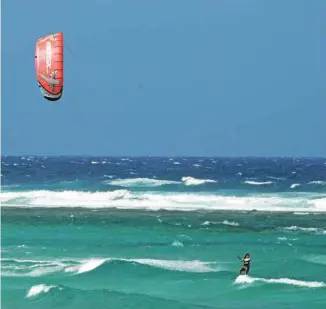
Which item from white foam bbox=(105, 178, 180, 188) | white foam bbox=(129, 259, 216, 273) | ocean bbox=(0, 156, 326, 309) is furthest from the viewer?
white foam bbox=(105, 178, 180, 188)

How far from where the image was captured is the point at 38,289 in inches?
679

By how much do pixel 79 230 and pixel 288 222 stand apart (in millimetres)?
7707

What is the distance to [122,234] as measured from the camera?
26766mm

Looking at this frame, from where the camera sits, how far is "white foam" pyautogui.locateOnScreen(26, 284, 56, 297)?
17062 mm

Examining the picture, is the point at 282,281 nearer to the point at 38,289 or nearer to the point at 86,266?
the point at 86,266

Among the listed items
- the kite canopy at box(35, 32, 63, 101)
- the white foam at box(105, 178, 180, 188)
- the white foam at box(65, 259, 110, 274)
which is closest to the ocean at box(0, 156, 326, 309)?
the white foam at box(65, 259, 110, 274)

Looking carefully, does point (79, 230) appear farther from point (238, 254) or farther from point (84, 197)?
point (84, 197)

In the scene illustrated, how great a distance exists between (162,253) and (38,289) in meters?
6.12

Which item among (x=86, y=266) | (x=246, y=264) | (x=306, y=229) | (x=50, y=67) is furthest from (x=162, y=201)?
(x=50, y=67)

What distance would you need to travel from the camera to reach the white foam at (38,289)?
1706cm

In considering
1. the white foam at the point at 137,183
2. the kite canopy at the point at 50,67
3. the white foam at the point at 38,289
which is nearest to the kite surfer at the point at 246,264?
the white foam at the point at 38,289

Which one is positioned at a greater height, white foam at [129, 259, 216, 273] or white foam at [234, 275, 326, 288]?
white foam at [234, 275, 326, 288]

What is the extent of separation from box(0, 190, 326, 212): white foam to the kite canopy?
65.4ft

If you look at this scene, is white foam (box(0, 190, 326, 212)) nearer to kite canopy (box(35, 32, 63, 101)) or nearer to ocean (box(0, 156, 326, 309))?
ocean (box(0, 156, 326, 309))
